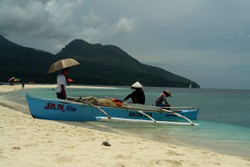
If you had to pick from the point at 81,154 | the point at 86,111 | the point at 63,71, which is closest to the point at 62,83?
the point at 63,71

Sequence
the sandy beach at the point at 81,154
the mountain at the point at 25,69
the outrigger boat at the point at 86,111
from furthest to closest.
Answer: the mountain at the point at 25,69, the outrigger boat at the point at 86,111, the sandy beach at the point at 81,154

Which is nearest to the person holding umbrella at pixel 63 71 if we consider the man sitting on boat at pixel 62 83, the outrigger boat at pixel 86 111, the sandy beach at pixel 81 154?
the man sitting on boat at pixel 62 83

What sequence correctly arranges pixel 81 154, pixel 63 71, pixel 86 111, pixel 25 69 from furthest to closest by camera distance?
pixel 25 69, pixel 86 111, pixel 63 71, pixel 81 154

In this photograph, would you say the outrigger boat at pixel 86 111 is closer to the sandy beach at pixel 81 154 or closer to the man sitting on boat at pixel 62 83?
the man sitting on boat at pixel 62 83

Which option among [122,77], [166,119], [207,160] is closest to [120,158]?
[207,160]

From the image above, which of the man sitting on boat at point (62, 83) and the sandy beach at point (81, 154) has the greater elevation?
the man sitting on boat at point (62, 83)

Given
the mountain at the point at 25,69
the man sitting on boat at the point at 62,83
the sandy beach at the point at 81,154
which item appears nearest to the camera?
the sandy beach at the point at 81,154

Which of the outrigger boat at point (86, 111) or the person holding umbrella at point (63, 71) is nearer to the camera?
the person holding umbrella at point (63, 71)

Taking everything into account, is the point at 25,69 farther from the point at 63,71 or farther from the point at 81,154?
the point at 81,154

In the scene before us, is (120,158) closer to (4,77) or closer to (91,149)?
(91,149)

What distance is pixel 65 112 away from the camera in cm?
1055

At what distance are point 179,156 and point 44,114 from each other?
268 inches

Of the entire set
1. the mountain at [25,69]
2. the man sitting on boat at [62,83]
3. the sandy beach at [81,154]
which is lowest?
the sandy beach at [81,154]

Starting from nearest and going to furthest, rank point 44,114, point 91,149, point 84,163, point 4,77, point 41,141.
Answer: point 84,163, point 91,149, point 41,141, point 44,114, point 4,77
